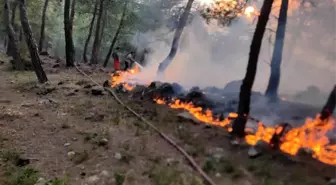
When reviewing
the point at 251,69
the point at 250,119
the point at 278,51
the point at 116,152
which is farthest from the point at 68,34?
the point at 251,69

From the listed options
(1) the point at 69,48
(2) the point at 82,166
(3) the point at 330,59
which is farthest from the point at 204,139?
(3) the point at 330,59

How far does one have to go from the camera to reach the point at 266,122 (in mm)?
11336

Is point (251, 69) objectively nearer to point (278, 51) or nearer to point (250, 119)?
point (250, 119)

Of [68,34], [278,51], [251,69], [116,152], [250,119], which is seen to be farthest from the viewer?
[68,34]

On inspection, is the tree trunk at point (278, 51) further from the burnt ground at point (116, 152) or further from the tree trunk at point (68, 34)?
the tree trunk at point (68, 34)

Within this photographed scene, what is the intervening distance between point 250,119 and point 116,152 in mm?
5043

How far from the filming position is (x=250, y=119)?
37.6 feet

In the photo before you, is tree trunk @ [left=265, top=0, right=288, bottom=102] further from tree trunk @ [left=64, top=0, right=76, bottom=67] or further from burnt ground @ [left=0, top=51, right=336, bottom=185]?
tree trunk @ [left=64, top=0, right=76, bottom=67]

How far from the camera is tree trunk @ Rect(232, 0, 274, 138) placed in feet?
30.9

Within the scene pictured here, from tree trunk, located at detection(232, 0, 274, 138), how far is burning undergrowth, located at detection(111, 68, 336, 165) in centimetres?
29

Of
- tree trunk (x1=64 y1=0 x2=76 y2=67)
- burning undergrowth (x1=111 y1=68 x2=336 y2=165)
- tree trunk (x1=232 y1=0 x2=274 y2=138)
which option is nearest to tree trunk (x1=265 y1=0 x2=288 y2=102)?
burning undergrowth (x1=111 y1=68 x2=336 y2=165)

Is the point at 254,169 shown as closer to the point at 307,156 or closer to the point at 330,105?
the point at 307,156

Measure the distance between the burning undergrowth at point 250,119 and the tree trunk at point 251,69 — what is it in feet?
0.95

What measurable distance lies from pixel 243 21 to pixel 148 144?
114ft
